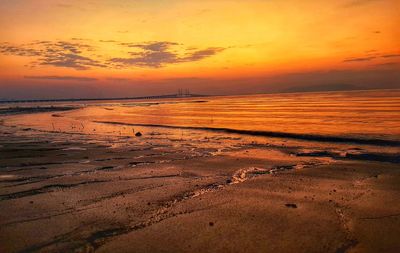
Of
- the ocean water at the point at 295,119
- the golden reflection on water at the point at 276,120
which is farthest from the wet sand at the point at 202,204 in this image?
the golden reflection on water at the point at 276,120

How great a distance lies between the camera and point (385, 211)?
7758 millimetres

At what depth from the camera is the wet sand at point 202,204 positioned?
6211mm

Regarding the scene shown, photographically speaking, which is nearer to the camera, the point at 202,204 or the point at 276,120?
the point at 202,204

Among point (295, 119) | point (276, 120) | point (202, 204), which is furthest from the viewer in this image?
point (295, 119)

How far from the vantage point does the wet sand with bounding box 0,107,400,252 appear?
245 inches

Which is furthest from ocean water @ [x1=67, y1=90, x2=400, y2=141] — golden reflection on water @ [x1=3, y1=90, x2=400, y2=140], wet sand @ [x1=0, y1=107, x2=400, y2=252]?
wet sand @ [x1=0, y1=107, x2=400, y2=252]

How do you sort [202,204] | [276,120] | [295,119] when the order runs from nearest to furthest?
[202,204]
[276,120]
[295,119]

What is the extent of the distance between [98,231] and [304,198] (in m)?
4.97

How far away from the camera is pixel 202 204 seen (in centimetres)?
845

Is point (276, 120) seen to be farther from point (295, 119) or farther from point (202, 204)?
point (202, 204)

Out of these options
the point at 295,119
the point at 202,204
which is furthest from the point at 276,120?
the point at 202,204

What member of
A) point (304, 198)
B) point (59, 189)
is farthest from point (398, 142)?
point (59, 189)

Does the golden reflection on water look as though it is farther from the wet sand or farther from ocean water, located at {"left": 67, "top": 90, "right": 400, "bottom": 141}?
the wet sand

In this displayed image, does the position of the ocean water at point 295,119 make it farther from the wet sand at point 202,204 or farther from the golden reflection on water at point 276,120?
the wet sand at point 202,204
